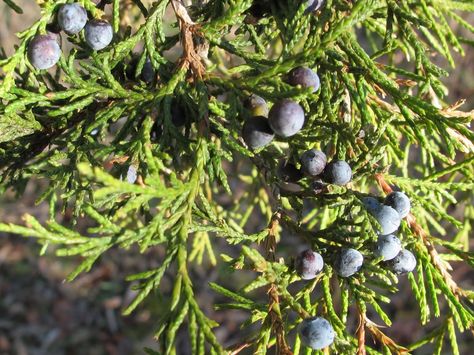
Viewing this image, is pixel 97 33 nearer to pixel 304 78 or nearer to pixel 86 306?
pixel 304 78

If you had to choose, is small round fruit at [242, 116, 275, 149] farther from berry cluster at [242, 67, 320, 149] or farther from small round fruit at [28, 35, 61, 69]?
small round fruit at [28, 35, 61, 69]

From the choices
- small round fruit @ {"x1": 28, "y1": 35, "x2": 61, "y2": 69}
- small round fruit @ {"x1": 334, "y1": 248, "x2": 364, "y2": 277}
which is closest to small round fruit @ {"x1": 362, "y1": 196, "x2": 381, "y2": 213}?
small round fruit @ {"x1": 334, "y1": 248, "x2": 364, "y2": 277}

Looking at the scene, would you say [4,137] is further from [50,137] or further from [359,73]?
[359,73]

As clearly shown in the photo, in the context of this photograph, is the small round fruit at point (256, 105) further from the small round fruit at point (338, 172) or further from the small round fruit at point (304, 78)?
the small round fruit at point (338, 172)

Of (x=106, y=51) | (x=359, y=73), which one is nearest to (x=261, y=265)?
(x=359, y=73)

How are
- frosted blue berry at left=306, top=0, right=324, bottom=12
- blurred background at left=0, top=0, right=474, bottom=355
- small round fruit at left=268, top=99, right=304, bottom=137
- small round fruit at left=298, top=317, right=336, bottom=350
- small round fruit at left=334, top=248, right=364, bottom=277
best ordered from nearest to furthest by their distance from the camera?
small round fruit at left=268, top=99, right=304, bottom=137
small round fruit at left=298, top=317, right=336, bottom=350
small round fruit at left=334, top=248, right=364, bottom=277
frosted blue berry at left=306, top=0, right=324, bottom=12
blurred background at left=0, top=0, right=474, bottom=355

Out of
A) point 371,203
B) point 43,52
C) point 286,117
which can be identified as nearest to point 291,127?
point 286,117
